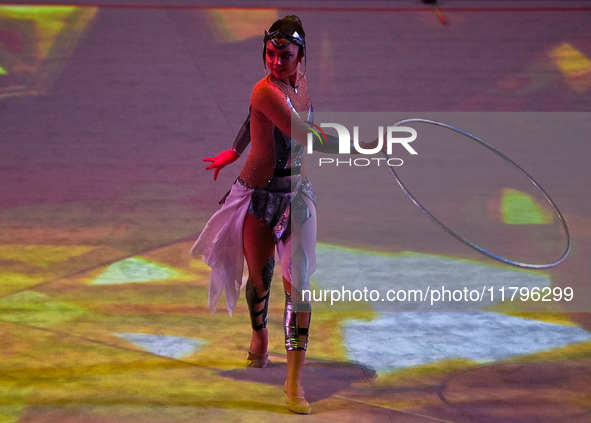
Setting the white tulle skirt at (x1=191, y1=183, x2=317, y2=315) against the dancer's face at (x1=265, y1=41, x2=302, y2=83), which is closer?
the dancer's face at (x1=265, y1=41, x2=302, y2=83)

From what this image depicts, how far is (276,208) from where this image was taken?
3.58 m

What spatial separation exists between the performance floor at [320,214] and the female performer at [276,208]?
0.36m

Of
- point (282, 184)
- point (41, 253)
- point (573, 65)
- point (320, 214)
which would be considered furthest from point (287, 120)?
point (573, 65)

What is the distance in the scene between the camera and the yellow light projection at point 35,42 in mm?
8898

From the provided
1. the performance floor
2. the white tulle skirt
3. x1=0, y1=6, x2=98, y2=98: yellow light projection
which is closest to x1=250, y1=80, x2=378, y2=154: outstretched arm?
the white tulle skirt

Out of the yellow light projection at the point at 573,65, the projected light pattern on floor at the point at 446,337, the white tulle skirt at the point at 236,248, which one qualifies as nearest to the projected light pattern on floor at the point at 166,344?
the white tulle skirt at the point at 236,248

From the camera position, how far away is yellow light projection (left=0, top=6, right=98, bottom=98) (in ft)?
29.2

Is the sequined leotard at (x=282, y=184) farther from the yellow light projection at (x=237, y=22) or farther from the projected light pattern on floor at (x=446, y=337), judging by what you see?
the yellow light projection at (x=237, y=22)

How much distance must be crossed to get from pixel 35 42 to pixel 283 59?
692 centimetres

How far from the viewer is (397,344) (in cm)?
411

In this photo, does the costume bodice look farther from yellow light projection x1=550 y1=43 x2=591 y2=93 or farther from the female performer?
yellow light projection x1=550 y1=43 x2=591 y2=93

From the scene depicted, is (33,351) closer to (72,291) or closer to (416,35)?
(72,291)

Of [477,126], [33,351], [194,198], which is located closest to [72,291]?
[33,351]

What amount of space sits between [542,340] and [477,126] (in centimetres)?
433
